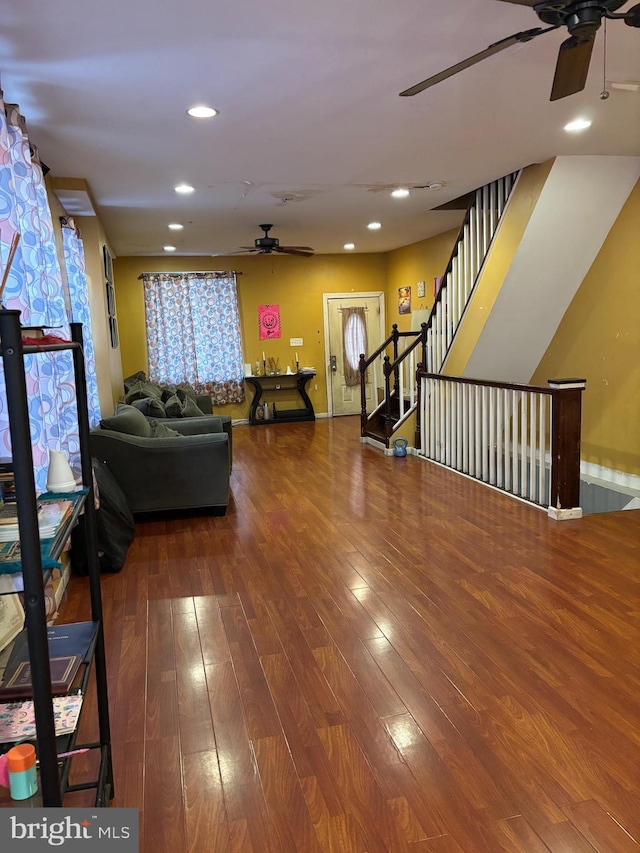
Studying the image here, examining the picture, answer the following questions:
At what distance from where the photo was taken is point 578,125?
4.07 meters

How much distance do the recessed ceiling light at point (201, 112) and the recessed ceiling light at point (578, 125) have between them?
7.49 ft

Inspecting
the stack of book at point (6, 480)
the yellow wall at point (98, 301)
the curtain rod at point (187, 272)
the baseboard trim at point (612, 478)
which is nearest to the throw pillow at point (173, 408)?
the yellow wall at point (98, 301)

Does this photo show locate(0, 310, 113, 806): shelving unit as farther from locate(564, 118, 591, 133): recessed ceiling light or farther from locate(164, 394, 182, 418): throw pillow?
locate(164, 394, 182, 418): throw pillow

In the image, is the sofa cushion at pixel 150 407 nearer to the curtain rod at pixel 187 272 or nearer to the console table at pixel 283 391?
the console table at pixel 283 391

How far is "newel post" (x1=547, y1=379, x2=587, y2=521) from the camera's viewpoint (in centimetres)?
432

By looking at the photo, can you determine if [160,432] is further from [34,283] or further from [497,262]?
[497,262]

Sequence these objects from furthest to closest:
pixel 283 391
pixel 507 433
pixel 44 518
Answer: pixel 283 391 < pixel 507 433 < pixel 44 518

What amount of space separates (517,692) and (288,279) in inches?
335

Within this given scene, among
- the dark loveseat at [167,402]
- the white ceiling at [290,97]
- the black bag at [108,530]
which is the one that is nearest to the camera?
the white ceiling at [290,97]

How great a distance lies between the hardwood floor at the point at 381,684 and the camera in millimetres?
1808

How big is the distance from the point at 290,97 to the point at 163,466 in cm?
274

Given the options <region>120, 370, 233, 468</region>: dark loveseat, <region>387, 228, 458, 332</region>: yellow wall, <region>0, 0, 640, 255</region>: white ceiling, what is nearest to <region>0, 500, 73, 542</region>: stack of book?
<region>0, 0, 640, 255</region>: white ceiling

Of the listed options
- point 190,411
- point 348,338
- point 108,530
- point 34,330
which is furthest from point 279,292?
point 34,330

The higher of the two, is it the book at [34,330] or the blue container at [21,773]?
the book at [34,330]
